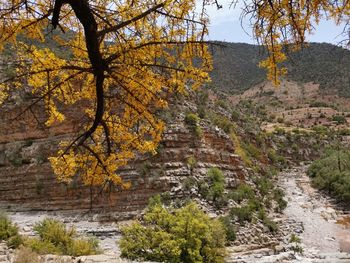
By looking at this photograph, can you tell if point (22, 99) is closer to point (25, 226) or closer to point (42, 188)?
point (42, 188)

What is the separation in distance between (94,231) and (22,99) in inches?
393

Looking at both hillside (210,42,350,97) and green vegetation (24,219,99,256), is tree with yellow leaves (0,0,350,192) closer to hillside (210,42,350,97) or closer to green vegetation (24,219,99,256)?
green vegetation (24,219,99,256)

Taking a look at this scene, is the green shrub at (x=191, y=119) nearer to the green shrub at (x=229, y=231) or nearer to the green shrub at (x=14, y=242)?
the green shrub at (x=229, y=231)

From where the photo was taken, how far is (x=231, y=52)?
242 ft

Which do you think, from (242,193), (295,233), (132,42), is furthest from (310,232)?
(132,42)

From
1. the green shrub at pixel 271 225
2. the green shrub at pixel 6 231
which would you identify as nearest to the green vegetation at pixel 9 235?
the green shrub at pixel 6 231

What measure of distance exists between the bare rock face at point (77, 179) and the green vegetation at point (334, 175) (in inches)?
281

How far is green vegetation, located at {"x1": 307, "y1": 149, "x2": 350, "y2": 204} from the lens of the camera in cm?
2708

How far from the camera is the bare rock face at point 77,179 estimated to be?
1994cm

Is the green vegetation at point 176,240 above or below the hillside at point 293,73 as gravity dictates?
below

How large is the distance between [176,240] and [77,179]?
8.76 m

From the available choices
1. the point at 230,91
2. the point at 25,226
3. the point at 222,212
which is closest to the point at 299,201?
the point at 222,212

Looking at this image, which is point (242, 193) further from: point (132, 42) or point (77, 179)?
point (132, 42)

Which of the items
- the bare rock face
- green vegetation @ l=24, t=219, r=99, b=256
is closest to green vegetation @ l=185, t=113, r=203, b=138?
the bare rock face
